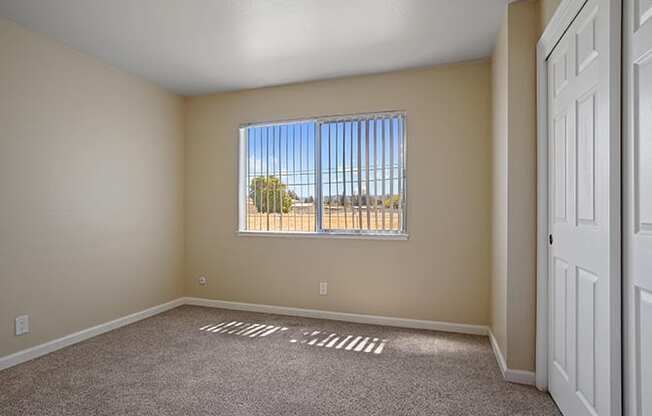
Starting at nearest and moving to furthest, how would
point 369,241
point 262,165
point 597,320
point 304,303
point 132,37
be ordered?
1. point 597,320
2. point 132,37
3. point 369,241
4. point 304,303
5. point 262,165

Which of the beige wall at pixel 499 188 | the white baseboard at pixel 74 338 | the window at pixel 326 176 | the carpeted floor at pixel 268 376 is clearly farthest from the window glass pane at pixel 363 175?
the white baseboard at pixel 74 338

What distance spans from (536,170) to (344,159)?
1.85 meters

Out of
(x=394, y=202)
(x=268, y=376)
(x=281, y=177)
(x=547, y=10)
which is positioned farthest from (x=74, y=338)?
(x=547, y=10)

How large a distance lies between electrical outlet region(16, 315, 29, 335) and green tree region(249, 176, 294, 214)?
222 cm

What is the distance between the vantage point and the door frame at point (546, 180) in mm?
1463

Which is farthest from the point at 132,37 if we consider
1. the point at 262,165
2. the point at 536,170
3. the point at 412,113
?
the point at 536,170

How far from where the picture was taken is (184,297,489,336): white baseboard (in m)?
3.40

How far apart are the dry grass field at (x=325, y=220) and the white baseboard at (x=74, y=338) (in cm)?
134

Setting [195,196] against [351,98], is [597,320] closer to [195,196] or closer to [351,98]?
[351,98]

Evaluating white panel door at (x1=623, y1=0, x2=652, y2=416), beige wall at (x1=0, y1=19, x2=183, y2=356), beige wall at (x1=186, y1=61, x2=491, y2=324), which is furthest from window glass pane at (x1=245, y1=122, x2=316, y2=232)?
white panel door at (x1=623, y1=0, x2=652, y2=416)

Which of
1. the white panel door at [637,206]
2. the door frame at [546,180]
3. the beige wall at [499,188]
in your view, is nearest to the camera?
the white panel door at [637,206]

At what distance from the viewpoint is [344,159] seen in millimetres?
3812

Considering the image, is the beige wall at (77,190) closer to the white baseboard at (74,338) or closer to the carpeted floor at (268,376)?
the white baseboard at (74,338)

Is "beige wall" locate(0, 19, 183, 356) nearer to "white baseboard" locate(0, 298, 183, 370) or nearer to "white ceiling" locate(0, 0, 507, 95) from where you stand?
"white baseboard" locate(0, 298, 183, 370)
